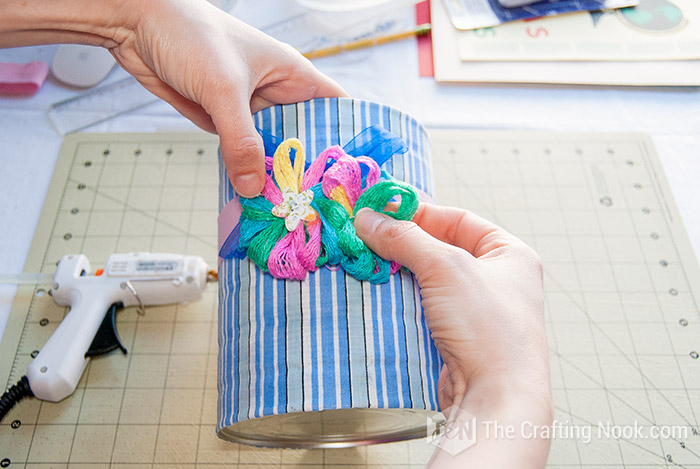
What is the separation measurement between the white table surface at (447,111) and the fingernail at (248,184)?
0.69m

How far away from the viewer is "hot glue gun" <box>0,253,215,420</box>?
108 cm

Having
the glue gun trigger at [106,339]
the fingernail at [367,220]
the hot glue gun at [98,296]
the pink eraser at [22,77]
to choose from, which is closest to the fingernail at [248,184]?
the fingernail at [367,220]

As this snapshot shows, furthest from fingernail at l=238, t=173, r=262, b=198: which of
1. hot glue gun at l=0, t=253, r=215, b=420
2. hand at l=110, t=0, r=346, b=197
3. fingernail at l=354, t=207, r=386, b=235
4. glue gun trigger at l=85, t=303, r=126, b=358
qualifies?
glue gun trigger at l=85, t=303, r=126, b=358

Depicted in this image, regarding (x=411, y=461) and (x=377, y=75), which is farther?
(x=377, y=75)

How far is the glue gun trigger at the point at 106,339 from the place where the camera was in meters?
1.14

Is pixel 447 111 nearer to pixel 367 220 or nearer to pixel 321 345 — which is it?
pixel 367 220

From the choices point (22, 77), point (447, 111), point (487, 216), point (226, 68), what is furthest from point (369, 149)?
point (22, 77)

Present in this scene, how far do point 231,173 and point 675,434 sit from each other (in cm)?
96

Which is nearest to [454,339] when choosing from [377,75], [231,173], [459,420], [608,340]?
[459,420]

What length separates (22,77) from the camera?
1.48 m

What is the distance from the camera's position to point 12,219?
1.33 metres

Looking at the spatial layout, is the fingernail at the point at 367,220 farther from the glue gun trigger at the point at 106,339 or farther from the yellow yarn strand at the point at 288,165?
the glue gun trigger at the point at 106,339

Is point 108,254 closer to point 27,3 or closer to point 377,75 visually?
point 27,3

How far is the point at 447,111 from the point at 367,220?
2.60 feet
